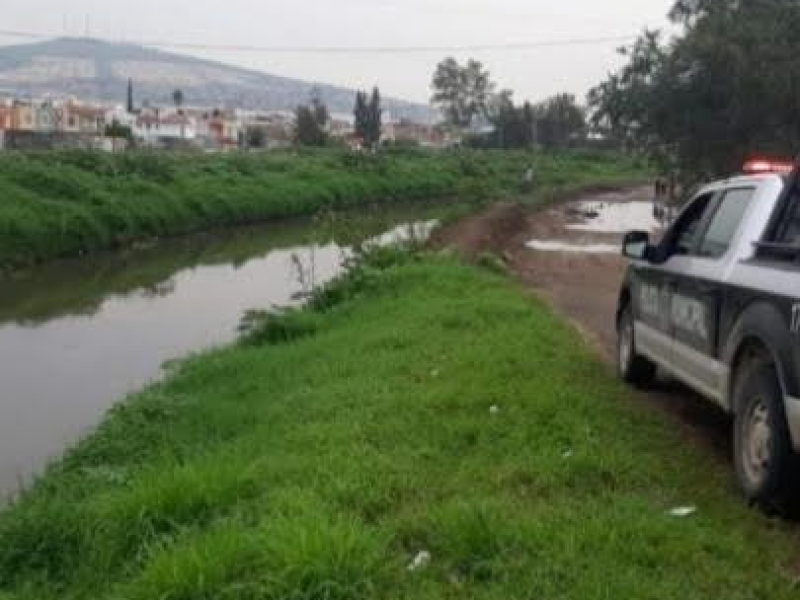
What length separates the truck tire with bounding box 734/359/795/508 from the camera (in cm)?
557

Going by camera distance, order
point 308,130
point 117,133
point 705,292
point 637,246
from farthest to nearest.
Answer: point 308,130 < point 117,133 < point 637,246 < point 705,292

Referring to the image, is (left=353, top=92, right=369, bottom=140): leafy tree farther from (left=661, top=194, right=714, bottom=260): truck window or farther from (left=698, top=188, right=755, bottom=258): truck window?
(left=698, top=188, right=755, bottom=258): truck window

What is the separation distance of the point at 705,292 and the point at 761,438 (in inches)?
45.2

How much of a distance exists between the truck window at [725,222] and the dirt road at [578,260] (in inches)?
46.4

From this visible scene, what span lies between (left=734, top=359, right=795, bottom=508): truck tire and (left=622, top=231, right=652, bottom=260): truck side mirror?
7.00 feet

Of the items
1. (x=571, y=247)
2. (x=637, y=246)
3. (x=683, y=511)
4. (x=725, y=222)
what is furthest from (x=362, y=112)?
(x=683, y=511)

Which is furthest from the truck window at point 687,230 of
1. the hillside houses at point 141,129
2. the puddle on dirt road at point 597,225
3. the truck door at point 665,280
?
the hillside houses at point 141,129

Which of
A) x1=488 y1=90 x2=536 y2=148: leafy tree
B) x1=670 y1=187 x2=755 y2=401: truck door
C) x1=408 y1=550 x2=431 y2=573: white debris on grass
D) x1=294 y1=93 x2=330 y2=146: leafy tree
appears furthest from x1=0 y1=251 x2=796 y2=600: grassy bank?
x1=488 y1=90 x2=536 y2=148: leafy tree

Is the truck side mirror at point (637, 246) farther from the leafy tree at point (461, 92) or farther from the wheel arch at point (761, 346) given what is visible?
the leafy tree at point (461, 92)

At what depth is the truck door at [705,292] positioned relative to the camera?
260 inches

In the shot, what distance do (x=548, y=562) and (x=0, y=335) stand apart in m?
12.8

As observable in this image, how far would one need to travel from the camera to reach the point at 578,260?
2206cm

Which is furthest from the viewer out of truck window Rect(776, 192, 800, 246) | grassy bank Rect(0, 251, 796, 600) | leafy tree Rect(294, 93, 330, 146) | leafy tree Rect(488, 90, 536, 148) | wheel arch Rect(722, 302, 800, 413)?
leafy tree Rect(488, 90, 536, 148)

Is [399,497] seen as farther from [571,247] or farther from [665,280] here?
[571,247]
